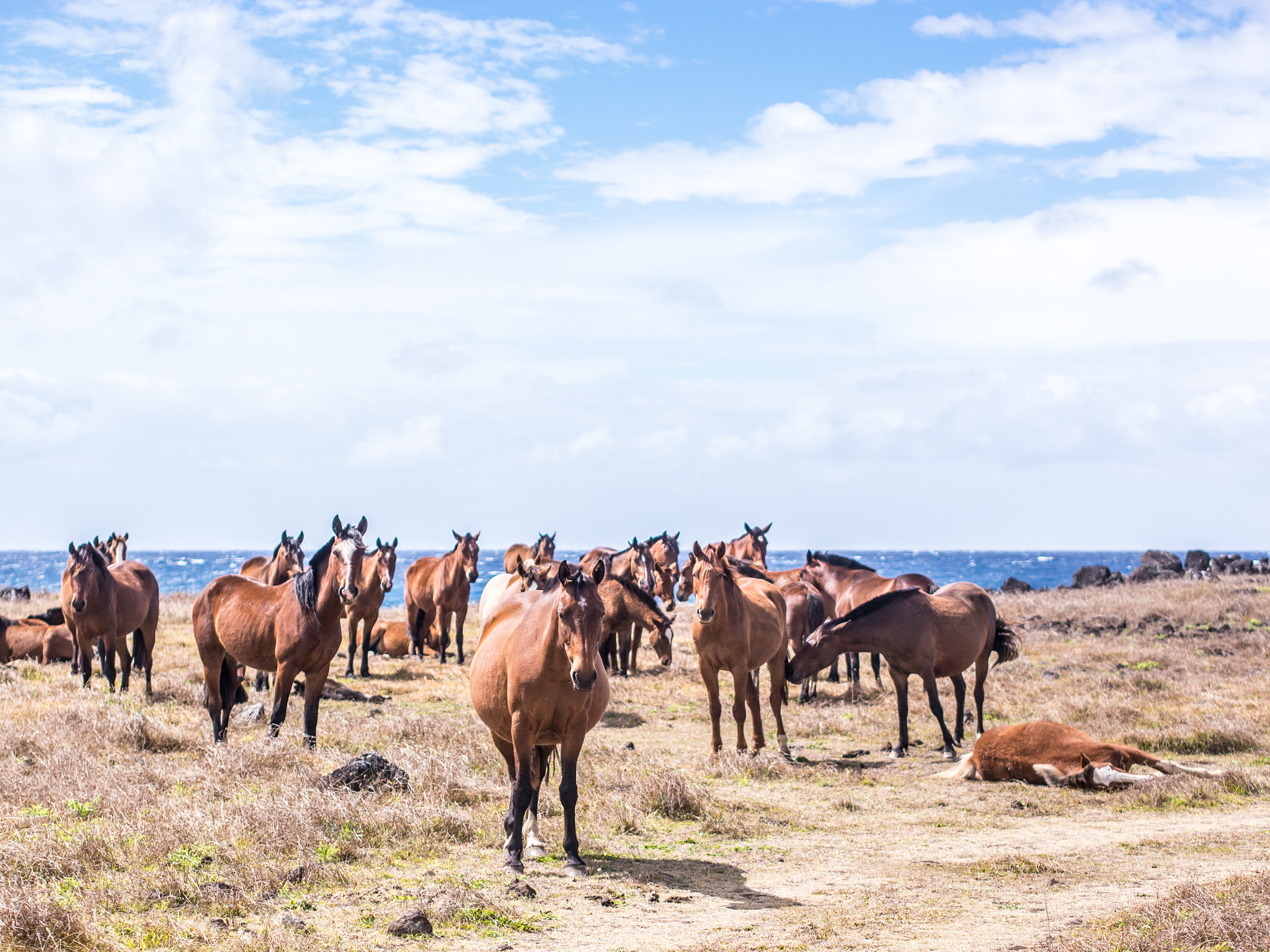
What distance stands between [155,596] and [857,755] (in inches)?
452

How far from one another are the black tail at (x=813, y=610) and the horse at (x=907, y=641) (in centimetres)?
401

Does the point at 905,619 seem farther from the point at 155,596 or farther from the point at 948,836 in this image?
the point at 155,596

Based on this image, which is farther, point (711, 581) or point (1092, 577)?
point (1092, 577)

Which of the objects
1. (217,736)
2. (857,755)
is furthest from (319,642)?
(857,755)

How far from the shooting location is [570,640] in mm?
7188

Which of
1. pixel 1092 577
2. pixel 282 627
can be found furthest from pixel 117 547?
pixel 1092 577

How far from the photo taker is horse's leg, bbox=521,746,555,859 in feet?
25.9

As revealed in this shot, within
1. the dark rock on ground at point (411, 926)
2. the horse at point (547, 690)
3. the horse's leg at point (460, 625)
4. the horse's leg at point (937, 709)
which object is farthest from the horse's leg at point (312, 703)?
the horse's leg at point (460, 625)

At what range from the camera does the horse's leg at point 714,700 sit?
41.6 feet

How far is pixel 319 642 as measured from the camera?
11.8 meters

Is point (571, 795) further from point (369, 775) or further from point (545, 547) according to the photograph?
point (545, 547)

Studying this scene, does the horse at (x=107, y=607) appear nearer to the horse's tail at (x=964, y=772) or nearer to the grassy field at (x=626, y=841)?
the grassy field at (x=626, y=841)

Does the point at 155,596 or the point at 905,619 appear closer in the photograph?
the point at 905,619

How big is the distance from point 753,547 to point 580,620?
51.9 feet
